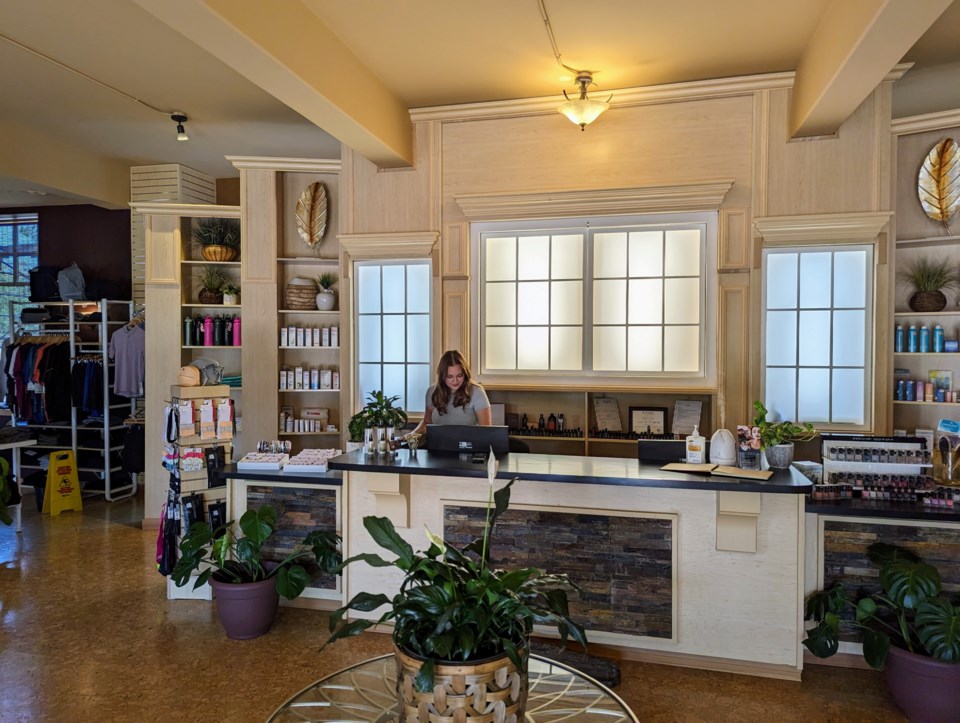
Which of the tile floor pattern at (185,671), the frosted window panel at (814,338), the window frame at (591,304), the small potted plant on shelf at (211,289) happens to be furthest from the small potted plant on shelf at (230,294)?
the frosted window panel at (814,338)

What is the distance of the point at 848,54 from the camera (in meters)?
3.43

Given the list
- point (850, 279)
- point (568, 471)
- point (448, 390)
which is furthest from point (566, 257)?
point (568, 471)

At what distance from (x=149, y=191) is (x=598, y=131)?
18.1 feet

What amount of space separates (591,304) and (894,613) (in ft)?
10.1

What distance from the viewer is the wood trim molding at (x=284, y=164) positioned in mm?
5832

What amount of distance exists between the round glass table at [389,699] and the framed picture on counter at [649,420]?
3411mm

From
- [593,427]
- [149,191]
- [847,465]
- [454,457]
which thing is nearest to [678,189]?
[593,427]

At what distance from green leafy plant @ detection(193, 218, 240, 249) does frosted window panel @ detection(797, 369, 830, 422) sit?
17.0ft

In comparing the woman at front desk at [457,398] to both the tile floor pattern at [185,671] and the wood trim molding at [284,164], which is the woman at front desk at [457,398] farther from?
the wood trim molding at [284,164]

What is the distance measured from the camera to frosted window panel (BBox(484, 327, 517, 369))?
5.62 metres

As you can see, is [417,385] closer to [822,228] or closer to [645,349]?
[645,349]

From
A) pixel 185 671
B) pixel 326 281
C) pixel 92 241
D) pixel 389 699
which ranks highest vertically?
pixel 92 241

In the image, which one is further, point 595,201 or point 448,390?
point 595,201

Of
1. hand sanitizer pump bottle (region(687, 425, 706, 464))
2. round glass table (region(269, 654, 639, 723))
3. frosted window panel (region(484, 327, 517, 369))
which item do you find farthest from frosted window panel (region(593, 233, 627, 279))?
round glass table (region(269, 654, 639, 723))
